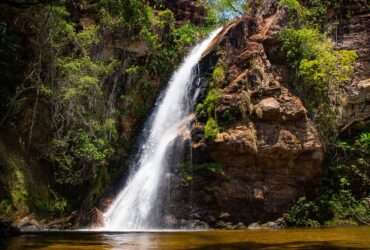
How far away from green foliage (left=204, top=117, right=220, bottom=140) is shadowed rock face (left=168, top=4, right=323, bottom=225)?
7.9 inches

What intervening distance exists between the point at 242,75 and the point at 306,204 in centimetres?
593

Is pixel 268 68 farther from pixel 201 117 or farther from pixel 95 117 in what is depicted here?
pixel 95 117

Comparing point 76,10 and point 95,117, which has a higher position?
point 76,10

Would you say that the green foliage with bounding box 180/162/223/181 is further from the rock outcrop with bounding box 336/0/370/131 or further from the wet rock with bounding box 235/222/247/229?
the rock outcrop with bounding box 336/0/370/131

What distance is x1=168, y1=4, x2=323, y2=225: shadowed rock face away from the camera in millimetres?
18766

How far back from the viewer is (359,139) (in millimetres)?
21797

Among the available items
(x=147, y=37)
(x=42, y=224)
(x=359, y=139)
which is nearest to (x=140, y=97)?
(x=147, y=37)

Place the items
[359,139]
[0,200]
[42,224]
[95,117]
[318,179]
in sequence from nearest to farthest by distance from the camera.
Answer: [0,200], [42,224], [95,117], [318,179], [359,139]

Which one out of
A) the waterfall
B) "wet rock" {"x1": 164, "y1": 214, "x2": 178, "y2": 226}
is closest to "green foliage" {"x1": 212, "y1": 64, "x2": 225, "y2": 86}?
the waterfall

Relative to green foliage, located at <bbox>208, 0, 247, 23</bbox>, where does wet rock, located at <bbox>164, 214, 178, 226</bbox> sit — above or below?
below

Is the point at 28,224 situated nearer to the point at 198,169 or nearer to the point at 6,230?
the point at 6,230

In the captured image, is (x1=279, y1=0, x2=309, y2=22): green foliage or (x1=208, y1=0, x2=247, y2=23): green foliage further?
(x1=208, y1=0, x2=247, y2=23): green foliage

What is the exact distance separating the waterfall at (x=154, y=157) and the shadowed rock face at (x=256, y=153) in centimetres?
108

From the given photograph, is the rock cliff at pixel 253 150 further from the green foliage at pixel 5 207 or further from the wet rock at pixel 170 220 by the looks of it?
the green foliage at pixel 5 207
